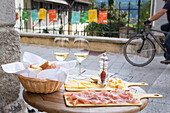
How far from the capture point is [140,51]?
16.6 feet

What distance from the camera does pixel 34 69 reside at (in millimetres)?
1287

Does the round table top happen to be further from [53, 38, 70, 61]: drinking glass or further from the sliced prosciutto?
[53, 38, 70, 61]: drinking glass

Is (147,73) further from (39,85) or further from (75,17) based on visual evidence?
(75,17)

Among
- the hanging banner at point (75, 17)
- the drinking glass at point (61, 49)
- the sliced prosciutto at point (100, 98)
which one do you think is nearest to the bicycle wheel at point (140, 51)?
the hanging banner at point (75, 17)

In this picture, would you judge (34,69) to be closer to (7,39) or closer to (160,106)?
(7,39)

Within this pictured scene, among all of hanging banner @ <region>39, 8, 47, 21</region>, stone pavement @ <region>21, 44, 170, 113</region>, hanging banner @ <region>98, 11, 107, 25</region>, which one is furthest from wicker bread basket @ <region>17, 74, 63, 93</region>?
hanging banner @ <region>39, 8, 47, 21</region>

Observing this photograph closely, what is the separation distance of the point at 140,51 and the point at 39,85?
421 centimetres

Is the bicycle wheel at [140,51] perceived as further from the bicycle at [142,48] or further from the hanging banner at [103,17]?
the hanging banner at [103,17]

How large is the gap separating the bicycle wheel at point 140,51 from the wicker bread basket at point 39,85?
394 cm

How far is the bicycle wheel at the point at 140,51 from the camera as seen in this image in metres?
4.95

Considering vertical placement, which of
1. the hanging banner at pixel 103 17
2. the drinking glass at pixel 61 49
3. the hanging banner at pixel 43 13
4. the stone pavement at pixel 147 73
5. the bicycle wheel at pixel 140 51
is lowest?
the stone pavement at pixel 147 73

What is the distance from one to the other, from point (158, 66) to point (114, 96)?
416 centimetres

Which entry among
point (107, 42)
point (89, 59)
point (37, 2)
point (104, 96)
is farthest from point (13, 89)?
point (37, 2)

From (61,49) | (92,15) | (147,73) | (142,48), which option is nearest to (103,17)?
(92,15)
